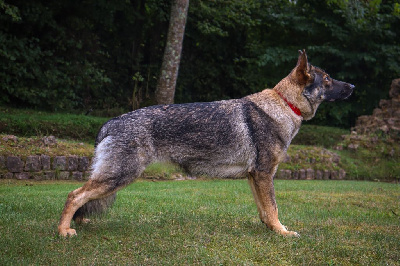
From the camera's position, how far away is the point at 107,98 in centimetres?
1700

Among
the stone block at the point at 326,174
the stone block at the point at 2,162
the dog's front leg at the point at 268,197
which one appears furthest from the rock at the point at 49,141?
the stone block at the point at 326,174

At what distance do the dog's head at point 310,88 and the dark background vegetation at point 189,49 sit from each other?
9617 millimetres

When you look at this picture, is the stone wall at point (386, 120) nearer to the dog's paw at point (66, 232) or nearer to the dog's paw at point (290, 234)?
the dog's paw at point (290, 234)

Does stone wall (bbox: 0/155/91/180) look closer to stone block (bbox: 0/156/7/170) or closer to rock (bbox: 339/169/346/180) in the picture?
stone block (bbox: 0/156/7/170)

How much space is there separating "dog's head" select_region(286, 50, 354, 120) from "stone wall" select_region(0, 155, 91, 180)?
17.3 feet

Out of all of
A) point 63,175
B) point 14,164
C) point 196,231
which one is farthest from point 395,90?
point 196,231

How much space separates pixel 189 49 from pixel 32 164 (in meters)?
10.9

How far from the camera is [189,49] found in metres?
19.1

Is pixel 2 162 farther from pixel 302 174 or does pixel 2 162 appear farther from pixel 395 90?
pixel 395 90

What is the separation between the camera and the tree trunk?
561 inches

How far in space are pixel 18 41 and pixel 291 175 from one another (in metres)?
9.25

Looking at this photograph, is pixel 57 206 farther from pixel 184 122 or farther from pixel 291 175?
pixel 291 175

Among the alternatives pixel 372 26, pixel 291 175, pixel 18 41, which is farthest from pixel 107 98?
pixel 372 26

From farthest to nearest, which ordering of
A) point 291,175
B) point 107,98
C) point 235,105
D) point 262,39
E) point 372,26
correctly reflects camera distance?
1. point 262,39
2. point 372,26
3. point 107,98
4. point 291,175
5. point 235,105
